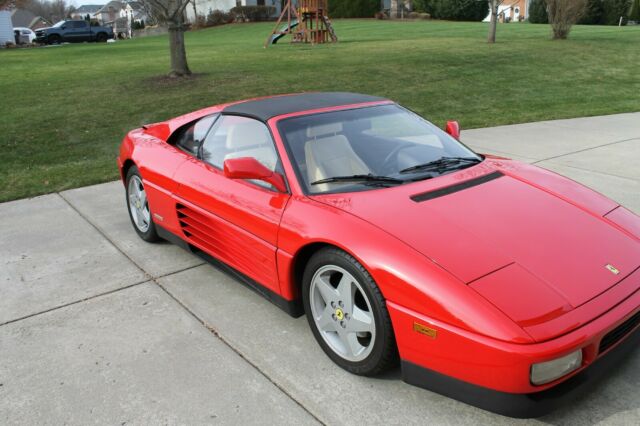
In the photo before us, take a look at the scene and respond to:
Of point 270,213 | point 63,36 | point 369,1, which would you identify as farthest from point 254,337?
point 369,1

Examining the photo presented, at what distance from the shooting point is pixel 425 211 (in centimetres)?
277

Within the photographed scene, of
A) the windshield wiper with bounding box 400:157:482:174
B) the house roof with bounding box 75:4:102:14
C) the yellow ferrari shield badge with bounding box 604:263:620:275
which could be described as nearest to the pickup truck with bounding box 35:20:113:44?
the windshield wiper with bounding box 400:157:482:174

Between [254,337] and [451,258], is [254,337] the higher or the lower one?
the lower one

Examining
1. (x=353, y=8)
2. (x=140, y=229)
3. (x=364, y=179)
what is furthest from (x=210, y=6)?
(x=364, y=179)

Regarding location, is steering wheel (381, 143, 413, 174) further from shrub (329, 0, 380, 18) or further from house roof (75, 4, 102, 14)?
house roof (75, 4, 102, 14)

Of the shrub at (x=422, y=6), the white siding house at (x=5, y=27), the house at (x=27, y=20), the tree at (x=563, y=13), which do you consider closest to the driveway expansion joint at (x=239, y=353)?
the tree at (x=563, y=13)

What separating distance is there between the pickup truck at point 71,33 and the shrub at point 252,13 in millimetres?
10514

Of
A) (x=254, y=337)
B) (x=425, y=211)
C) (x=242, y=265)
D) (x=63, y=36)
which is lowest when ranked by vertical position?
(x=254, y=337)

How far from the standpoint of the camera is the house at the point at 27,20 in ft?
314

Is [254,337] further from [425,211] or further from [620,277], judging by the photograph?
[620,277]

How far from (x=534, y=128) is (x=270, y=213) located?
23.7 ft

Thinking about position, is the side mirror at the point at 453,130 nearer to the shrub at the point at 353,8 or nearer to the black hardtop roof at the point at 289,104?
the black hardtop roof at the point at 289,104

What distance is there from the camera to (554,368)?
7.01 ft

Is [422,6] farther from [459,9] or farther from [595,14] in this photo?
[595,14]
